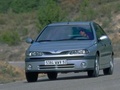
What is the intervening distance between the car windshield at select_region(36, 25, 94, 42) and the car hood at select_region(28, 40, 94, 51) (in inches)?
19.6

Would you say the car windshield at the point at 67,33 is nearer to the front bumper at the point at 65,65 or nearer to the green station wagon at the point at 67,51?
the green station wagon at the point at 67,51

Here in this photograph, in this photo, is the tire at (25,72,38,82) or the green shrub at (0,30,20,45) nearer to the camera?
the tire at (25,72,38,82)

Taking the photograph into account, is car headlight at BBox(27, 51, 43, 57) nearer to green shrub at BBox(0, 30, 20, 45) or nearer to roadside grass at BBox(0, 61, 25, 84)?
roadside grass at BBox(0, 61, 25, 84)

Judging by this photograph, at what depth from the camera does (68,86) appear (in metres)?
16.6

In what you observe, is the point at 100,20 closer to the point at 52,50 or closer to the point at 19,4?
the point at 19,4

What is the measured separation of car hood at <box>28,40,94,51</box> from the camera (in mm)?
18625

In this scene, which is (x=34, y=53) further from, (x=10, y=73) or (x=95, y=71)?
(x=10, y=73)

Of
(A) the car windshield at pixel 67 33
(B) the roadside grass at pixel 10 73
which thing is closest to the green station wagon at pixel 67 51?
(A) the car windshield at pixel 67 33

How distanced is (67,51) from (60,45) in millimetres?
371

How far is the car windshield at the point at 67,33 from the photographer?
19.7 metres

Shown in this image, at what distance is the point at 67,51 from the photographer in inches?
730

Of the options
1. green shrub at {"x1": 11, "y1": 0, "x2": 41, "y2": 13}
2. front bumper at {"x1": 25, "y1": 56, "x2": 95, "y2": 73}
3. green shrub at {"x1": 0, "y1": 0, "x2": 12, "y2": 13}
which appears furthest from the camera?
green shrub at {"x1": 0, "y1": 0, "x2": 12, "y2": 13}

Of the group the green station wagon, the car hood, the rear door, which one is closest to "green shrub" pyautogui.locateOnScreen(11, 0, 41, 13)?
the rear door

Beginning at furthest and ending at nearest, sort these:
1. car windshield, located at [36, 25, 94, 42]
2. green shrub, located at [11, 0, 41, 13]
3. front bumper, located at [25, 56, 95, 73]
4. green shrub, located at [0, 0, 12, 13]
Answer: green shrub, located at [0, 0, 12, 13]
green shrub, located at [11, 0, 41, 13]
car windshield, located at [36, 25, 94, 42]
front bumper, located at [25, 56, 95, 73]
